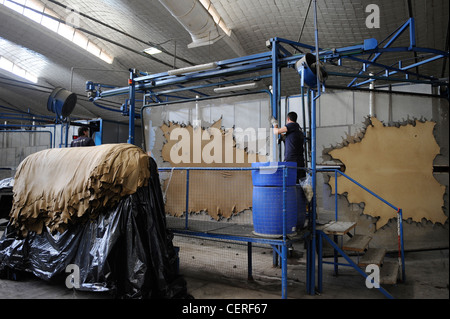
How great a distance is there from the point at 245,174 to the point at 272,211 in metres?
2.13

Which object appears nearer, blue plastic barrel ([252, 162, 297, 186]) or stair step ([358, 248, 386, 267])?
blue plastic barrel ([252, 162, 297, 186])

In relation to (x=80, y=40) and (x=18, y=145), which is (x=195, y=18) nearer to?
(x=80, y=40)

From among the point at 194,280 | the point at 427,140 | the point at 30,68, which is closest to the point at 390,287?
the point at 194,280

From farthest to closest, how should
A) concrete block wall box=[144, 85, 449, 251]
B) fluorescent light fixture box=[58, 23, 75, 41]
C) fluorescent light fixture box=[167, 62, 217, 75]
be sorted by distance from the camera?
fluorescent light fixture box=[58, 23, 75, 41]
concrete block wall box=[144, 85, 449, 251]
fluorescent light fixture box=[167, 62, 217, 75]

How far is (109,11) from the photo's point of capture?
930 centimetres

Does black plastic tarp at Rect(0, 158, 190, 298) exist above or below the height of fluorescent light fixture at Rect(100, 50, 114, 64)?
below

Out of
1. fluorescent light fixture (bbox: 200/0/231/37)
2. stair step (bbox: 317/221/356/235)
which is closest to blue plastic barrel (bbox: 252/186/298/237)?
stair step (bbox: 317/221/356/235)

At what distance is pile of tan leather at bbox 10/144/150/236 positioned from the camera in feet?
11.9

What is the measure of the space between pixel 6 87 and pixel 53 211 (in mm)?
15269

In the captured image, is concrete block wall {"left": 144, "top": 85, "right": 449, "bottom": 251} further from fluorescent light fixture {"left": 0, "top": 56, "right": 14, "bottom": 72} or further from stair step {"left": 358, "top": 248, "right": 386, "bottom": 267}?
fluorescent light fixture {"left": 0, "top": 56, "right": 14, "bottom": 72}

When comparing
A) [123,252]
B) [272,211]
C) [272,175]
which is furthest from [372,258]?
[123,252]

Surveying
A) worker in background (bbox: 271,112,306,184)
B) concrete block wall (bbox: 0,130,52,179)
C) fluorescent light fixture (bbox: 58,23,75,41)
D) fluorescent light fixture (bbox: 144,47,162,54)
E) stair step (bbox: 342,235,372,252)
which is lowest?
stair step (bbox: 342,235,372,252)

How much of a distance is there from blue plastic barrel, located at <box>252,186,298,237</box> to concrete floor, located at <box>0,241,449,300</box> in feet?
3.04
